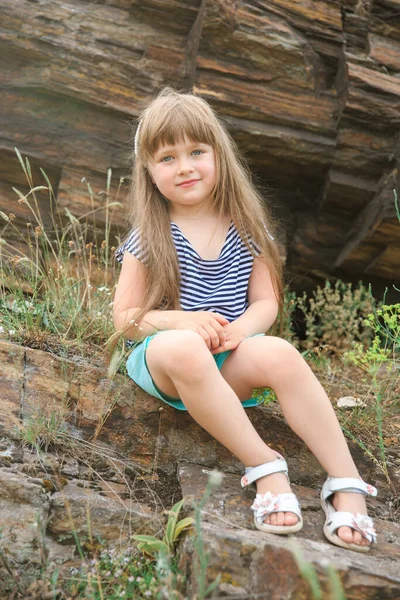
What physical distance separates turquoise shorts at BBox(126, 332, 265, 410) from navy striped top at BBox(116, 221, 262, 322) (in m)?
0.32

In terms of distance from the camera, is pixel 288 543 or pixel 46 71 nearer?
pixel 288 543

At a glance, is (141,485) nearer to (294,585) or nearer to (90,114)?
(294,585)

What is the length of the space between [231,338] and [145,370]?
1.32 ft

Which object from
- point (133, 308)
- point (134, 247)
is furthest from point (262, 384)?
point (134, 247)

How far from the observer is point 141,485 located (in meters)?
2.47

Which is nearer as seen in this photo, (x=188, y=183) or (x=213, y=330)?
(x=213, y=330)

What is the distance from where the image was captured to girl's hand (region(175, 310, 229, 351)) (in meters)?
2.49

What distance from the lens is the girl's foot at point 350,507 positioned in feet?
6.93

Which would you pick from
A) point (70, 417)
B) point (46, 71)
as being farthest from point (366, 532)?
point (46, 71)

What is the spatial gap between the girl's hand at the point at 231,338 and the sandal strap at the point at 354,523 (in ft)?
2.56

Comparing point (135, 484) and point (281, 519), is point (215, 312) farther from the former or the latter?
point (281, 519)

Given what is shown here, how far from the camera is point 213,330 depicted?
8.18 feet

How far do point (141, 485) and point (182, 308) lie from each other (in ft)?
2.77

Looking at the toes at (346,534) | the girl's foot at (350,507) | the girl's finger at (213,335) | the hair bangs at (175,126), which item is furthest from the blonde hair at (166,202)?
the toes at (346,534)
